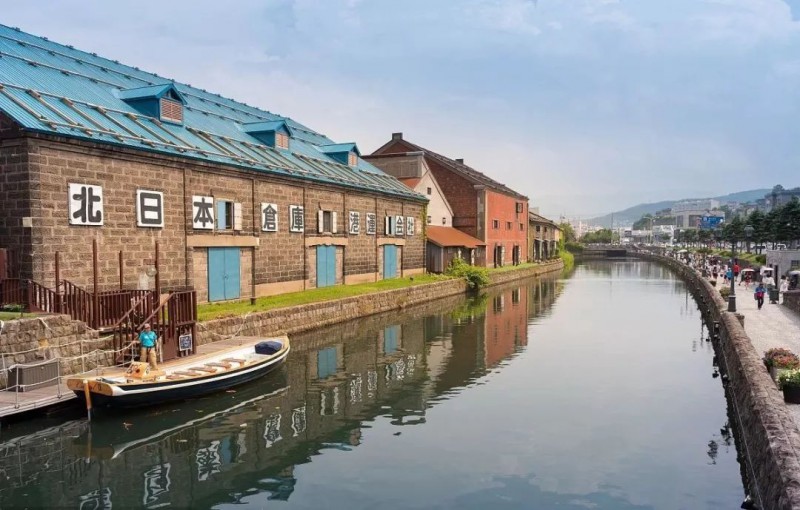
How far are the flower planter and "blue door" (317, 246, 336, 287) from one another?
26451 mm

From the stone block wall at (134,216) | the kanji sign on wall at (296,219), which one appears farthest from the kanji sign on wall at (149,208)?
the kanji sign on wall at (296,219)

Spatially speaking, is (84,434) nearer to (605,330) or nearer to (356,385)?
(356,385)

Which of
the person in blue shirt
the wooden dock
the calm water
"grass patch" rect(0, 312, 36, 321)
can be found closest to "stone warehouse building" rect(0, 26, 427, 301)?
"grass patch" rect(0, 312, 36, 321)

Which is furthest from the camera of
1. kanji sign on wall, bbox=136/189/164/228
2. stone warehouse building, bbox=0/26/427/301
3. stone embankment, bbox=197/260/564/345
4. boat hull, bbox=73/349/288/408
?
stone embankment, bbox=197/260/564/345

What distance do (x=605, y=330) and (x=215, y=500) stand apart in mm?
24501

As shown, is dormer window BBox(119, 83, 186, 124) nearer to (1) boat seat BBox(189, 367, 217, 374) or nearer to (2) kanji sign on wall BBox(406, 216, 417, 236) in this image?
(1) boat seat BBox(189, 367, 217, 374)

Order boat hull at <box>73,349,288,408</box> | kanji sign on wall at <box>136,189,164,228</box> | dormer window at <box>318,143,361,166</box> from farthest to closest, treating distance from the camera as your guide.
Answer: dormer window at <box>318,143,361,166</box> → kanji sign on wall at <box>136,189,164,228</box> → boat hull at <box>73,349,288,408</box>

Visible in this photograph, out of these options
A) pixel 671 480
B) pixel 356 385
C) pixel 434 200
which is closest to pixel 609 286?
pixel 434 200

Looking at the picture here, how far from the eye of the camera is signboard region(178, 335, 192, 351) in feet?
64.2

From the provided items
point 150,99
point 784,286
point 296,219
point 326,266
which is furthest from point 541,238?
point 150,99

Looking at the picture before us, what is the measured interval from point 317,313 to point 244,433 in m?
15.3

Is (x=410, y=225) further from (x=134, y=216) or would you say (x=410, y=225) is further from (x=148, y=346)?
(x=148, y=346)

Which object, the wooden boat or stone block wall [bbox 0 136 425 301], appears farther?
stone block wall [bbox 0 136 425 301]

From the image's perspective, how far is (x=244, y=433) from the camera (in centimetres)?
1502
